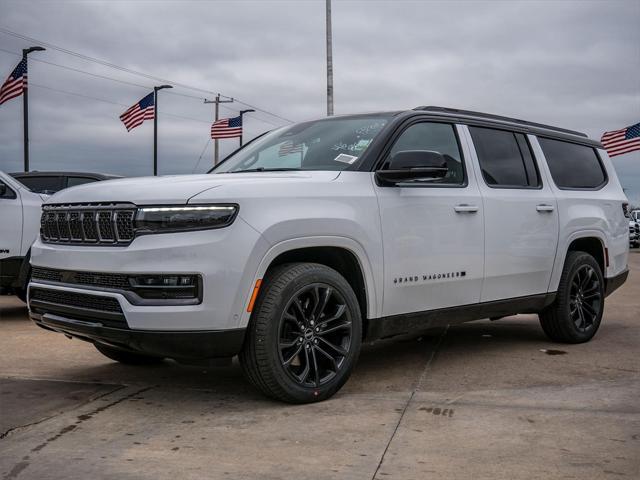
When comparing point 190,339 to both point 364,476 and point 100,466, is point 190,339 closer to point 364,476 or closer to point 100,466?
point 100,466

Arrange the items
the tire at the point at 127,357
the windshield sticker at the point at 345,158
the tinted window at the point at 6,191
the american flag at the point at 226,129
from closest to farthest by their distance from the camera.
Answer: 1. the windshield sticker at the point at 345,158
2. the tire at the point at 127,357
3. the tinted window at the point at 6,191
4. the american flag at the point at 226,129

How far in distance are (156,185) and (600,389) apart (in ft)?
10.1

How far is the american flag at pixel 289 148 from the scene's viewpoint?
17.8ft

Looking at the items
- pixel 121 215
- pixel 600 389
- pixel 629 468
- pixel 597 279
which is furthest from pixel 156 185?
pixel 597 279

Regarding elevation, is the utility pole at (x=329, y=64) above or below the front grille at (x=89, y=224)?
above

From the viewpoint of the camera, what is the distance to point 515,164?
6238mm

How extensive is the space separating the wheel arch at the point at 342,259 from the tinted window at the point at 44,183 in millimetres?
7799

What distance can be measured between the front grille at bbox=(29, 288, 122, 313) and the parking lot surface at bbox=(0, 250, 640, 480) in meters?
0.60

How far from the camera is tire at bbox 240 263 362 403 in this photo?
4.23 m

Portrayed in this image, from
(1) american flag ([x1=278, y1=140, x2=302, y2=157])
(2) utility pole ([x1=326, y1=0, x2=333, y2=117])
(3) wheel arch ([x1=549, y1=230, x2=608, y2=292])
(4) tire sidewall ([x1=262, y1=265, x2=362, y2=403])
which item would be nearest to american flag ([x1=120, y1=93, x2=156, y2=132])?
(2) utility pole ([x1=326, y1=0, x2=333, y2=117])

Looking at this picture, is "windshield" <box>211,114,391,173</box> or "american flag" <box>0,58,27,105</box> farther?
"american flag" <box>0,58,27,105</box>

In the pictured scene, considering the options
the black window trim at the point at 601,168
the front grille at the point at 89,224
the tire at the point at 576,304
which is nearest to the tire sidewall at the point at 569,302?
the tire at the point at 576,304

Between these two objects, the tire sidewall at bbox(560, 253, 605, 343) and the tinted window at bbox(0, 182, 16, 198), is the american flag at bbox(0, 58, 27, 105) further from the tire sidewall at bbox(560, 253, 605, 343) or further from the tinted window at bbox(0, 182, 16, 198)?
the tire sidewall at bbox(560, 253, 605, 343)

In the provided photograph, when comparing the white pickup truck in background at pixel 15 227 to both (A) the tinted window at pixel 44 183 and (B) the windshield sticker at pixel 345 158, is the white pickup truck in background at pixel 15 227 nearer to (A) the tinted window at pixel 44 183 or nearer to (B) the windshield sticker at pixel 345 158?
(A) the tinted window at pixel 44 183
